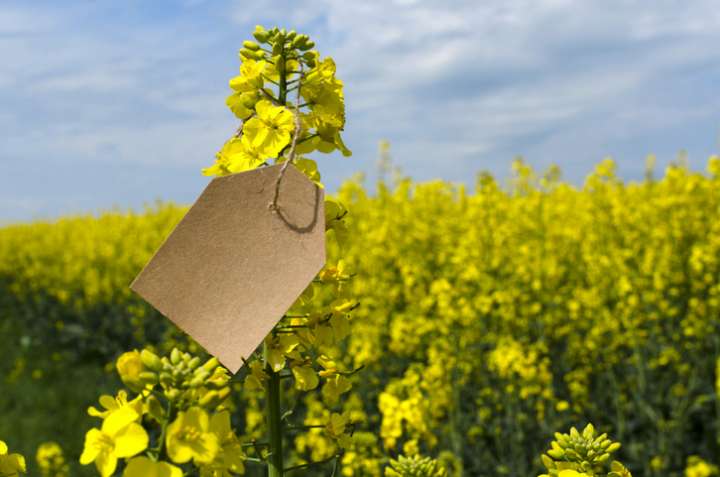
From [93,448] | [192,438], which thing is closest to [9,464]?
[93,448]

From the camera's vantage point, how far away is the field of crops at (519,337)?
5246 mm

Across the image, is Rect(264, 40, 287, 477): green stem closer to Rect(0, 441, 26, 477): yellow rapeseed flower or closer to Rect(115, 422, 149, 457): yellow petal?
Rect(115, 422, 149, 457): yellow petal

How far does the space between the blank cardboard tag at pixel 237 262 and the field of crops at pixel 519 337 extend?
2.04 metres

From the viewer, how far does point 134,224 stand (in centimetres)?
1669

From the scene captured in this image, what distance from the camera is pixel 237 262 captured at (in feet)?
3.57

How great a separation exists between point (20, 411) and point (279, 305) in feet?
30.7

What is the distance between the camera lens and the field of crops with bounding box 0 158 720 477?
5246 mm

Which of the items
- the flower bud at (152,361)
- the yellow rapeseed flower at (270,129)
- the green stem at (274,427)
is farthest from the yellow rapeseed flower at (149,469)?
the yellow rapeseed flower at (270,129)

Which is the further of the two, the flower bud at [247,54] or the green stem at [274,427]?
the flower bud at [247,54]

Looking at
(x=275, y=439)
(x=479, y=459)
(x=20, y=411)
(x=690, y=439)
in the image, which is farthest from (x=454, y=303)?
(x=20, y=411)

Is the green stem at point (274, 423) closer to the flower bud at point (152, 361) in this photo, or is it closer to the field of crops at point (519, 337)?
the flower bud at point (152, 361)

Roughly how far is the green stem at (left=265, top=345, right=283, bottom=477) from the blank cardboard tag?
4.7 inches

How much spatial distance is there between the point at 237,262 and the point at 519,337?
572cm

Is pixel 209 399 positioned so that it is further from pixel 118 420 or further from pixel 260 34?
pixel 260 34
